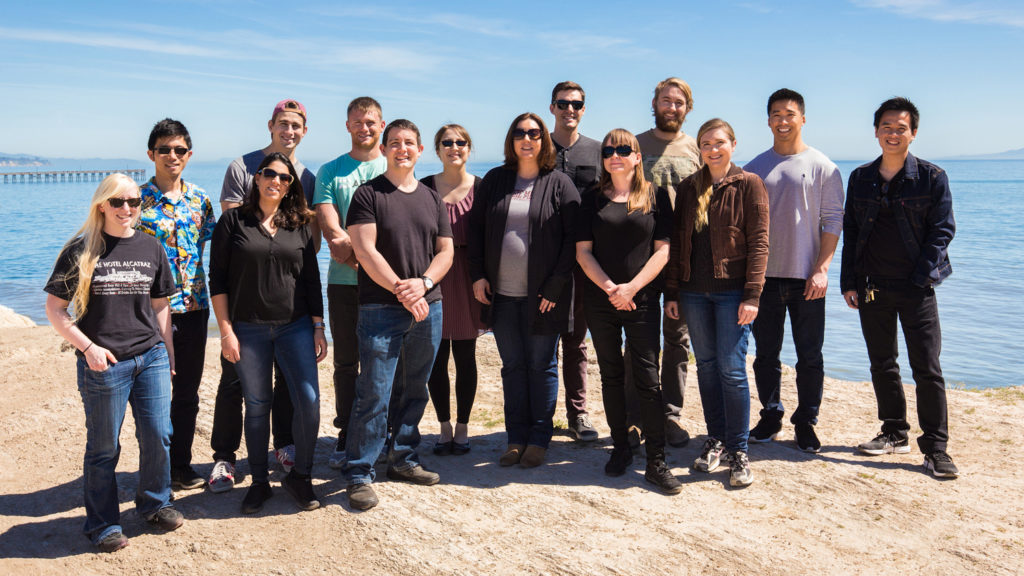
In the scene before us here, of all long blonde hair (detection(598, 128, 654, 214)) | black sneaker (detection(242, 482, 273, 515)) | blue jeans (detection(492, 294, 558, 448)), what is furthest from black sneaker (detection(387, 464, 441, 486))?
long blonde hair (detection(598, 128, 654, 214))

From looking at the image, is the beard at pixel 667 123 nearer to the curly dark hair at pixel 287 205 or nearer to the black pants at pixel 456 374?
the black pants at pixel 456 374

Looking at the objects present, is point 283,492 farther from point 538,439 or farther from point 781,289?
point 781,289

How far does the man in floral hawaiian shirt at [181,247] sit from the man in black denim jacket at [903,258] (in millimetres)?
4659

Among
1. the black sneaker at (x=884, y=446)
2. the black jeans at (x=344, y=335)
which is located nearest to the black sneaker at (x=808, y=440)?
the black sneaker at (x=884, y=446)

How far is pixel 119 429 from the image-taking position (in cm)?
398

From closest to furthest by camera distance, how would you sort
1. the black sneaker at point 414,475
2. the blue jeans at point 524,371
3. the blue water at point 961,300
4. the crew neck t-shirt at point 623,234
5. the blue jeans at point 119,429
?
1. the blue jeans at point 119,429
2. the crew neck t-shirt at point 623,234
3. the black sneaker at point 414,475
4. the blue jeans at point 524,371
5. the blue water at point 961,300

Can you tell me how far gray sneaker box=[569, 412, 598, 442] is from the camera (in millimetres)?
5684

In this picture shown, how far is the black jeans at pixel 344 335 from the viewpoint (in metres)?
5.12

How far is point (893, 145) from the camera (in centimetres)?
513

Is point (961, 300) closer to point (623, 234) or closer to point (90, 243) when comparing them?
point (623, 234)

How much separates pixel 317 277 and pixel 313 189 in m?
0.99

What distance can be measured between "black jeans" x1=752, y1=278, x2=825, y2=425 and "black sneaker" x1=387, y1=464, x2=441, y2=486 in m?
2.62

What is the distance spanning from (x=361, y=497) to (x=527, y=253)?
192 cm

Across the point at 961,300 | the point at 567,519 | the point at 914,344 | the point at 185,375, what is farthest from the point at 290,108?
the point at 961,300
